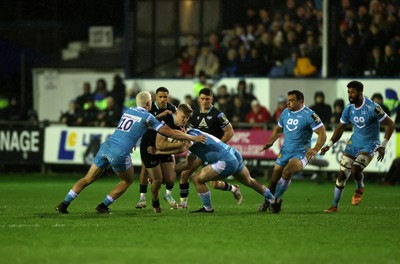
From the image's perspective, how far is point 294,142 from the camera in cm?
1688

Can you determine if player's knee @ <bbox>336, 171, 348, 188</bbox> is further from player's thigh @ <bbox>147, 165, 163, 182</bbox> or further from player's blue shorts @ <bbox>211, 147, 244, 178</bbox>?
player's thigh @ <bbox>147, 165, 163, 182</bbox>

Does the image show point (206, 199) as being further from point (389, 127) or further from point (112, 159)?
point (389, 127)

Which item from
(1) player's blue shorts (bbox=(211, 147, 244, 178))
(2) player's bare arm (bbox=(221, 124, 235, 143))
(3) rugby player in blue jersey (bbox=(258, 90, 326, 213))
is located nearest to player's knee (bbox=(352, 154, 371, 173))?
(3) rugby player in blue jersey (bbox=(258, 90, 326, 213))

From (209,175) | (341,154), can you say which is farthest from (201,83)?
(209,175)

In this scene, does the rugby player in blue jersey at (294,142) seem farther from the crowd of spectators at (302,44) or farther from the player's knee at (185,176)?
the crowd of spectators at (302,44)

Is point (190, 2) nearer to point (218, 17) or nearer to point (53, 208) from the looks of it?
point (218, 17)

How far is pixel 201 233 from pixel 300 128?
3.88 metres

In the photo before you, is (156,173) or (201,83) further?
(201,83)

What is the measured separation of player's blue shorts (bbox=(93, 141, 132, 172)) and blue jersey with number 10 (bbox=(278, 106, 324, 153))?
2752 millimetres

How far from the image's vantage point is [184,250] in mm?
11977

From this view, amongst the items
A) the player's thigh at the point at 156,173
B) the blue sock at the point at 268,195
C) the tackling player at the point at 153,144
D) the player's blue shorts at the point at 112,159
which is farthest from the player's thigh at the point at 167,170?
the blue sock at the point at 268,195

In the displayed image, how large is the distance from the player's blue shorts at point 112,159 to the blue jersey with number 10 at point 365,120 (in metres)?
4.01

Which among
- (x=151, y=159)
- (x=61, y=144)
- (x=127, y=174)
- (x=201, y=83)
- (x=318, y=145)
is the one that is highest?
(x=201, y=83)

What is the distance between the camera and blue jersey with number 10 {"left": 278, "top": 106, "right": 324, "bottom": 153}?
55.3 feet
